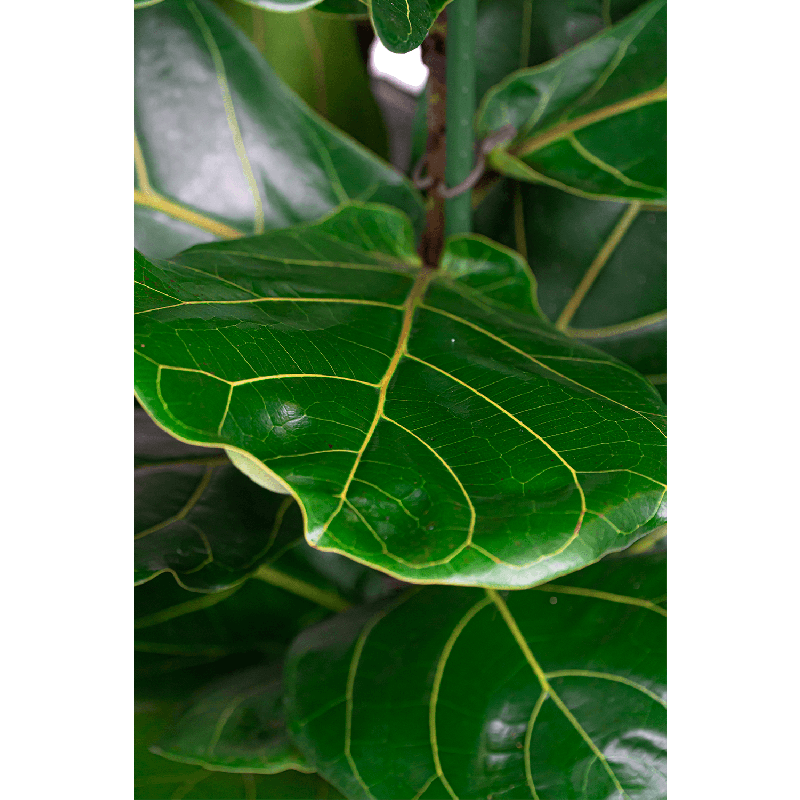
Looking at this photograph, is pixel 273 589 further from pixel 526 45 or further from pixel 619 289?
pixel 526 45

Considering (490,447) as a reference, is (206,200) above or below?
above

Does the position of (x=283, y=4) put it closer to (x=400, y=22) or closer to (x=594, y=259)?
(x=400, y=22)

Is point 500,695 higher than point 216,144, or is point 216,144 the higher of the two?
point 216,144

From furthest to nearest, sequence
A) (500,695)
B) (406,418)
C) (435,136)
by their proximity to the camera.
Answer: (435,136), (500,695), (406,418)

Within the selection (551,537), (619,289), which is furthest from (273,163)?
(551,537)

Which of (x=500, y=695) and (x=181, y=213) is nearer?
→ (x=500, y=695)

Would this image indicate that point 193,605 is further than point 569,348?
Yes

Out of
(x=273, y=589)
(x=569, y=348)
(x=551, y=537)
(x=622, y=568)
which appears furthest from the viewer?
(x=273, y=589)

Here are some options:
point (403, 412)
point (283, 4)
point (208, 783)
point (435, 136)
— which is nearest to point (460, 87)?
point (435, 136)
